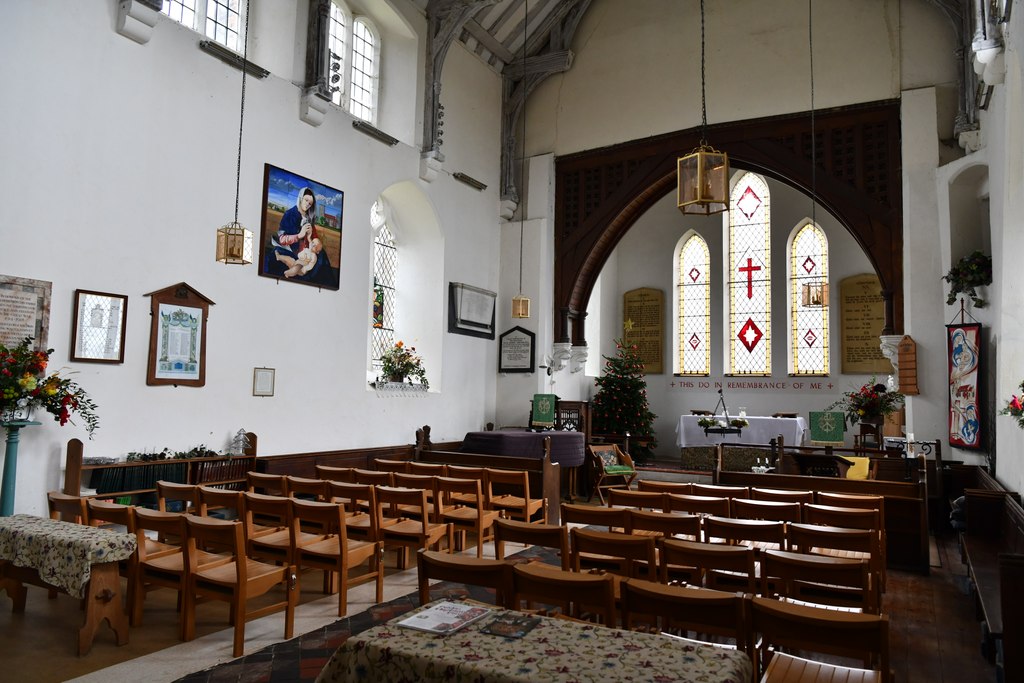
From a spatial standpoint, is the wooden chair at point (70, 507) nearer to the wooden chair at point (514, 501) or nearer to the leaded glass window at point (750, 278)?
the wooden chair at point (514, 501)

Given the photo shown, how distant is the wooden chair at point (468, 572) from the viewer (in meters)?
2.74

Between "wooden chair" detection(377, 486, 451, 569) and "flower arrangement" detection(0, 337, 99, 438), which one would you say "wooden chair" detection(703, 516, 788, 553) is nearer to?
"wooden chair" detection(377, 486, 451, 569)

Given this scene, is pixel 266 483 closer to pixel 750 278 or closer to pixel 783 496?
pixel 783 496

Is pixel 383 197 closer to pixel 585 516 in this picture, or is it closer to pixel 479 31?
pixel 479 31

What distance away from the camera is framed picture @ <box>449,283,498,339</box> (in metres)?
10.7

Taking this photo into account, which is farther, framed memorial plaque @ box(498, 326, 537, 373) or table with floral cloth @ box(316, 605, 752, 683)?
framed memorial plaque @ box(498, 326, 537, 373)

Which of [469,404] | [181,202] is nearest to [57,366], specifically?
[181,202]

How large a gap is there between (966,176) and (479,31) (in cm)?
710

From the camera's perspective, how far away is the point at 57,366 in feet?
19.3

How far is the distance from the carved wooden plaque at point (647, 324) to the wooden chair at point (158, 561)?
12.3 metres

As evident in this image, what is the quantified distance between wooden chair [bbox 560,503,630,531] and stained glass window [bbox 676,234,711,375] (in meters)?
11.3

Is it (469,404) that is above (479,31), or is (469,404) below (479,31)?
below

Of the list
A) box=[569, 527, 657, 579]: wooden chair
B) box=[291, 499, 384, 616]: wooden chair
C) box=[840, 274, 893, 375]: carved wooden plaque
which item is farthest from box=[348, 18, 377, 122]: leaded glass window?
box=[840, 274, 893, 375]: carved wooden plaque

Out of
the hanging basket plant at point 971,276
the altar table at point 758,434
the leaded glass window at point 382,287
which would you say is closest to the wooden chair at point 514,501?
the leaded glass window at point 382,287
